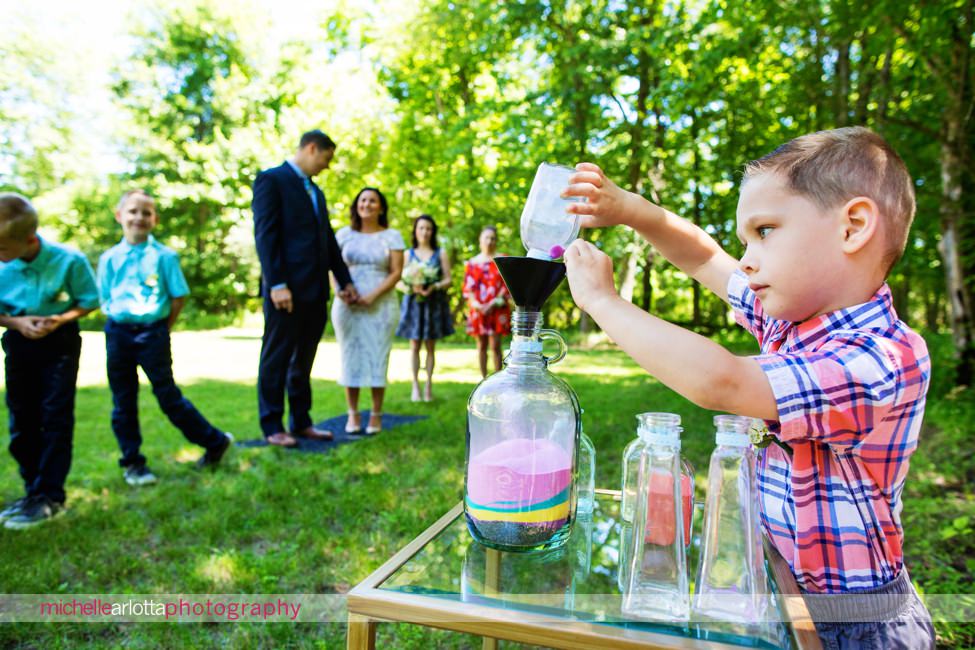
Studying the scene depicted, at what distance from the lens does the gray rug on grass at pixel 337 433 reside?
15.9 ft

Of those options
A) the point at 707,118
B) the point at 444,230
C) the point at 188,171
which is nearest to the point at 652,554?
the point at 707,118

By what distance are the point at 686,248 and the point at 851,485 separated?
745 mm

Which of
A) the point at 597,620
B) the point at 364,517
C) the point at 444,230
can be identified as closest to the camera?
the point at 597,620

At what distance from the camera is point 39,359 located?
11.1ft

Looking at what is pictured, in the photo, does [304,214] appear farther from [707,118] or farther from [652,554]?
[707,118]

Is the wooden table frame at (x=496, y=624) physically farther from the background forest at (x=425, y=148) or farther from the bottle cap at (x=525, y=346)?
the background forest at (x=425, y=148)

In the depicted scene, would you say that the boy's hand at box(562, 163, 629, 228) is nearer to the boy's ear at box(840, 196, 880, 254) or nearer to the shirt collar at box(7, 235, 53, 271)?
the boy's ear at box(840, 196, 880, 254)

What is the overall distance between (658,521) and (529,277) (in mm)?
510

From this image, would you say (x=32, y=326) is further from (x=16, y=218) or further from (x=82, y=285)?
(x=16, y=218)

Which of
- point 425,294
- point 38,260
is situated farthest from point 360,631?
→ point 425,294

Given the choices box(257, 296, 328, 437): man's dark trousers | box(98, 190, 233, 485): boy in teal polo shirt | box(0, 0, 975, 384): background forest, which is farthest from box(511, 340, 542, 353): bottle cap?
box(0, 0, 975, 384): background forest

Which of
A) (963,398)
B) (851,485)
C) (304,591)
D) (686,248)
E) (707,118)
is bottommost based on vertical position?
(304,591)

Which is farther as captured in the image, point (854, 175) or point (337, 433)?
point (337, 433)

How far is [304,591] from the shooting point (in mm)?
2615
